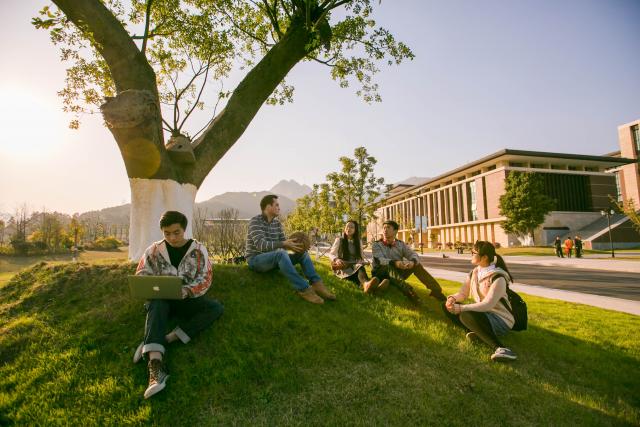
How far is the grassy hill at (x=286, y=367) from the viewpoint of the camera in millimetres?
3021

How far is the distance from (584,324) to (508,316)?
315 cm

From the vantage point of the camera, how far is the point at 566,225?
4847 cm

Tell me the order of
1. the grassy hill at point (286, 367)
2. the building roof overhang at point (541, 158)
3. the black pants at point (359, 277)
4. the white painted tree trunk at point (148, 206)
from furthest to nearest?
1. the building roof overhang at point (541, 158)
2. the black pants at point (359, 277)
3. the white painted tree trunk at point (148, 206)
4. the grassy hill at point (286, 367)

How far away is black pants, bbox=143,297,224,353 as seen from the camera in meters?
3.44

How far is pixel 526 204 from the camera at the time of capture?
134ft

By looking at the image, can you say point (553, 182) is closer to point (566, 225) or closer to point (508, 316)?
point (566, 225)

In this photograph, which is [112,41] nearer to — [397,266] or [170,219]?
[170,219]

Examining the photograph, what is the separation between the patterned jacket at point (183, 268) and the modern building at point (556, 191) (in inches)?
1858

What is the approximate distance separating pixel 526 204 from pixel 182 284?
4673 centimetres

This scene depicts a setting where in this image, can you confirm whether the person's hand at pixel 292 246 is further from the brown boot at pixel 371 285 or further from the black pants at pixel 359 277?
the black pants at pixel 359 277

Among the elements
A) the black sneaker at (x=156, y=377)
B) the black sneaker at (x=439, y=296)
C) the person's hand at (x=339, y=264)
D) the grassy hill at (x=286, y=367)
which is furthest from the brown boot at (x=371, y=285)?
the black sneaker at (x=156, y=377)

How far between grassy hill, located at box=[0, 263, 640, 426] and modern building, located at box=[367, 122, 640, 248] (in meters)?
45.5

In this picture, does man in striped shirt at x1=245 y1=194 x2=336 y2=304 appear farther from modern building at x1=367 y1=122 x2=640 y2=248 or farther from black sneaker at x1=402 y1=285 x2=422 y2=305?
modern building at x1=367 y1=122 x2=640 y2=248

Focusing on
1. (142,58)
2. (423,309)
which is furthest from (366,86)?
(423,309)
